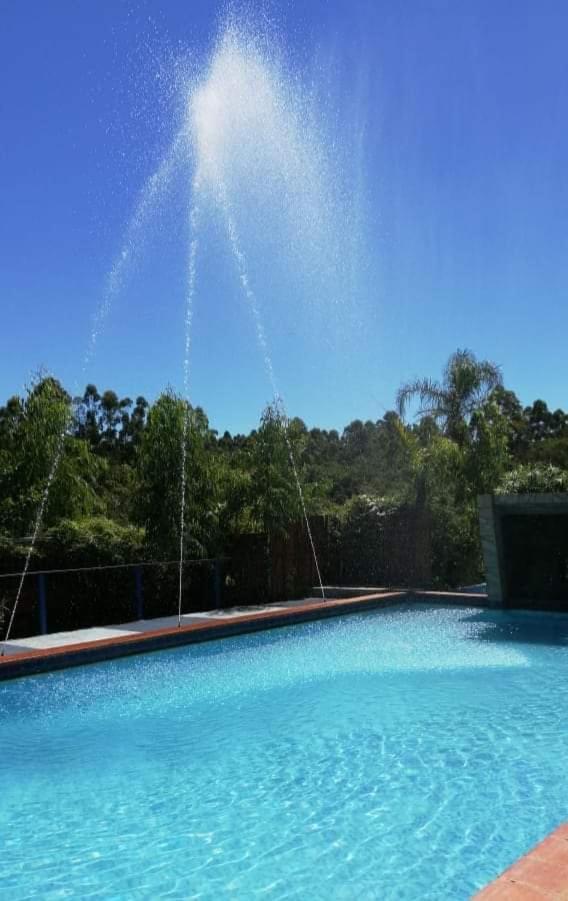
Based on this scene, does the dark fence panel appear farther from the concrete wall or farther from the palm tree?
the palm tree

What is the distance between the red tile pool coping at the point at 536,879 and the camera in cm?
287

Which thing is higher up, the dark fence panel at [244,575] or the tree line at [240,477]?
the tree line at [240,477]

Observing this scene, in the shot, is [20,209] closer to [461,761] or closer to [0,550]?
[0,550]

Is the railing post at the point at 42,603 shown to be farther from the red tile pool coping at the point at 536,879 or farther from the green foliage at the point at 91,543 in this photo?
the red tile pool coping at the point at 536,879

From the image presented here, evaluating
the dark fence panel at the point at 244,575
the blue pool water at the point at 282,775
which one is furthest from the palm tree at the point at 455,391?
the blue pool water at the point at 282,775

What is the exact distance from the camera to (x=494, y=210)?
1396 cm

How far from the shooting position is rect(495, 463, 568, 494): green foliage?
50.1 ft

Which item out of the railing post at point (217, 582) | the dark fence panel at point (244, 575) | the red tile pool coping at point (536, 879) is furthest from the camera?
the railing post at point (217, 582)

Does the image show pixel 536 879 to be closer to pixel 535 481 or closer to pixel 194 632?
pixel 194 632

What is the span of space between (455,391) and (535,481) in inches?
158

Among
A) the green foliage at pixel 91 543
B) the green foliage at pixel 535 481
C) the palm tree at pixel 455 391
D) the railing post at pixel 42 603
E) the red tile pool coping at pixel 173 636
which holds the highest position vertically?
the palm tree at pixel 455 391

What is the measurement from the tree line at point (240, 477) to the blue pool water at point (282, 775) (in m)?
4.34

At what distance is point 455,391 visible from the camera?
18.8 meters

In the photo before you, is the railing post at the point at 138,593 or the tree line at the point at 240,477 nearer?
the railing post at the point at 138,593
